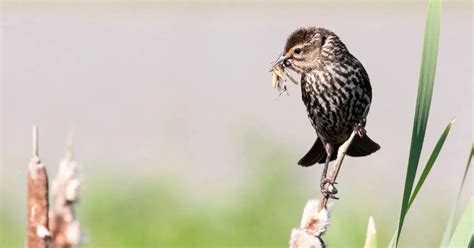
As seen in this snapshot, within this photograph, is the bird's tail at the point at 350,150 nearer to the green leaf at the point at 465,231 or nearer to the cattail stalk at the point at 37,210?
the green leaf at the point at 465,231

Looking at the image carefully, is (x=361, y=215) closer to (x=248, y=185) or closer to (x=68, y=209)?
(x=248, y=185)

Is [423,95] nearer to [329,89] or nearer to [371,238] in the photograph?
[371,238]

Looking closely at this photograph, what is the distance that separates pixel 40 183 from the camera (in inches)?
72.3

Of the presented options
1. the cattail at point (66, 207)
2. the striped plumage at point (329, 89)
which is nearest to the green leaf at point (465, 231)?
the cattail at point (66, 207)

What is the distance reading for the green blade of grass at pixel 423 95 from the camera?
167 cm

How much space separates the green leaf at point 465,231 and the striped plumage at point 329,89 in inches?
41.1

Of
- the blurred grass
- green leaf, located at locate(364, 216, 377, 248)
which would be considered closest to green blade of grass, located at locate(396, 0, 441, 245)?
green leaf, located at locate(364, 216, 377, 248)

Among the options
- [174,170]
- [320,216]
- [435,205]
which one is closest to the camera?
[320,216]

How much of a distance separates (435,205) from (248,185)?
1.00 m

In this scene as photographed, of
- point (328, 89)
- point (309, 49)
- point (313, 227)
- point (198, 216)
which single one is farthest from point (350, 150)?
point (198, 216)

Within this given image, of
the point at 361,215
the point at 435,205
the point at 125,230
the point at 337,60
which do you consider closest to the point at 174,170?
the point at 125,230

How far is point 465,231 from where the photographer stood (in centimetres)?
177

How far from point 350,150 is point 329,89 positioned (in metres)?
0.20

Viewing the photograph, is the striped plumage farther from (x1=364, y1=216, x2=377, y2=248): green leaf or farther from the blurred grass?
the blurred grass
